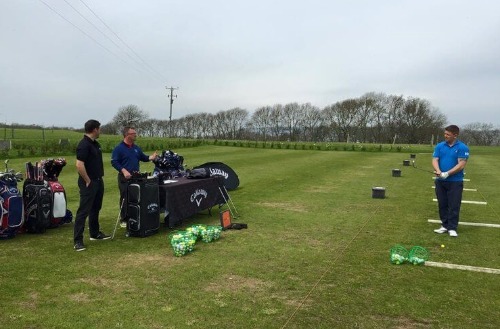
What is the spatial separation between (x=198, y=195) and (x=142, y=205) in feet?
Result: 5.13

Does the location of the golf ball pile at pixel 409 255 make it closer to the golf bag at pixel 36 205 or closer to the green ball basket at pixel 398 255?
the green ball basket at pixel 398 255

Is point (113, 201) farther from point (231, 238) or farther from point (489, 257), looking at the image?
point (489, 257)

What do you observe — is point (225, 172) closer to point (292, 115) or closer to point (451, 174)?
point (451, 174)

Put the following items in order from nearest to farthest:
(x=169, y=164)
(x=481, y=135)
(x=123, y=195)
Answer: (x=123, y=195) < (x=169, y=164) < (x=481, y=135)

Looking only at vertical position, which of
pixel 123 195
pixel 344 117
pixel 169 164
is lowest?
pixel 123 195

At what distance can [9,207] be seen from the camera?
6.82 meters

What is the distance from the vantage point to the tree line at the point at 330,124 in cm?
9094

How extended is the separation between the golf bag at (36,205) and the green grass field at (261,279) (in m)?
0.21

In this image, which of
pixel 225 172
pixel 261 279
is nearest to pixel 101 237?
pixel 261 279

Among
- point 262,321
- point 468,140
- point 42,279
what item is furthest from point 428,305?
point 468,140

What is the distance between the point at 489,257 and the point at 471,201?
628 cm

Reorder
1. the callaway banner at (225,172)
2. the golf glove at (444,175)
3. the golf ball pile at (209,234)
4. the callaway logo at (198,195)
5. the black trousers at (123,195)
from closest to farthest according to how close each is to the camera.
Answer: the golf ball pile at (209,234), the black trousers at (123,195), the golf glove at (444,175), the callaway logo at (198,195), the callaway banner at (225,172)

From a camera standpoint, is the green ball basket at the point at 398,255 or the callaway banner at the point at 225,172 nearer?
the green ball basket at the point at 398,255

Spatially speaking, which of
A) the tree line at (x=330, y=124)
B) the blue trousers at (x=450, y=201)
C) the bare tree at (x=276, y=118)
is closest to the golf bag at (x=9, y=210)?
the blue trousers at (x=450, y=201)
